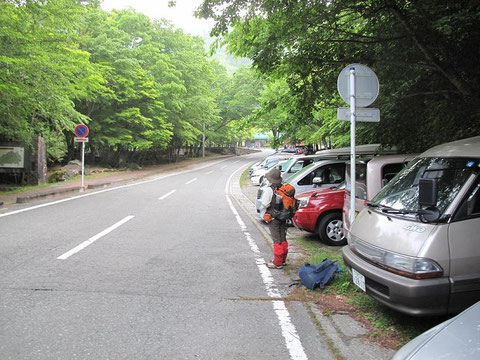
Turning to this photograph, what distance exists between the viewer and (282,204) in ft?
18.9

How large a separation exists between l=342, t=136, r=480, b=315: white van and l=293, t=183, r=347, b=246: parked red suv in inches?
131

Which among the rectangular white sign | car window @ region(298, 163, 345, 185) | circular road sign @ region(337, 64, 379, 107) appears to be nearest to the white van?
the rectangular white sign

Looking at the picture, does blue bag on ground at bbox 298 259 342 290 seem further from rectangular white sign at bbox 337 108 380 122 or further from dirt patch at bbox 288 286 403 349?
rectangular white sign at bbox 337 108 380 122

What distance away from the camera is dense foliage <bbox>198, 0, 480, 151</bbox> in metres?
6.41

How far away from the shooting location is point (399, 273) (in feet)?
11.2

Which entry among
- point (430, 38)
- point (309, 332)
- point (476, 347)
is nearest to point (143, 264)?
point (309, 332)

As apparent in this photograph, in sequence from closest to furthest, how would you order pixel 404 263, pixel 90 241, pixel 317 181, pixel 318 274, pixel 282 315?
1. pixel 404 263
2. pixel 282 315
3. pixel 318 274
4. pixel 90 241
5. pixel 317 181

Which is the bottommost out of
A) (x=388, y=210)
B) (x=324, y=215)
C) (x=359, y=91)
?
(x=324, y=215)

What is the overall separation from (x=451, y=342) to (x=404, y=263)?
149 centimetres

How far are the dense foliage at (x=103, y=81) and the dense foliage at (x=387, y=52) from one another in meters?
4.04

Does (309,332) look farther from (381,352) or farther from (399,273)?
(399,273)

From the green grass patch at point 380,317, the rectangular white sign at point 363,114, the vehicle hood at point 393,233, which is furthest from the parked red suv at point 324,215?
the vehicle hood at point 393,233

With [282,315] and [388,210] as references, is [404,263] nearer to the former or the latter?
[388,210]

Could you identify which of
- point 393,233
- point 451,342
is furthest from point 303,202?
point 451,342
